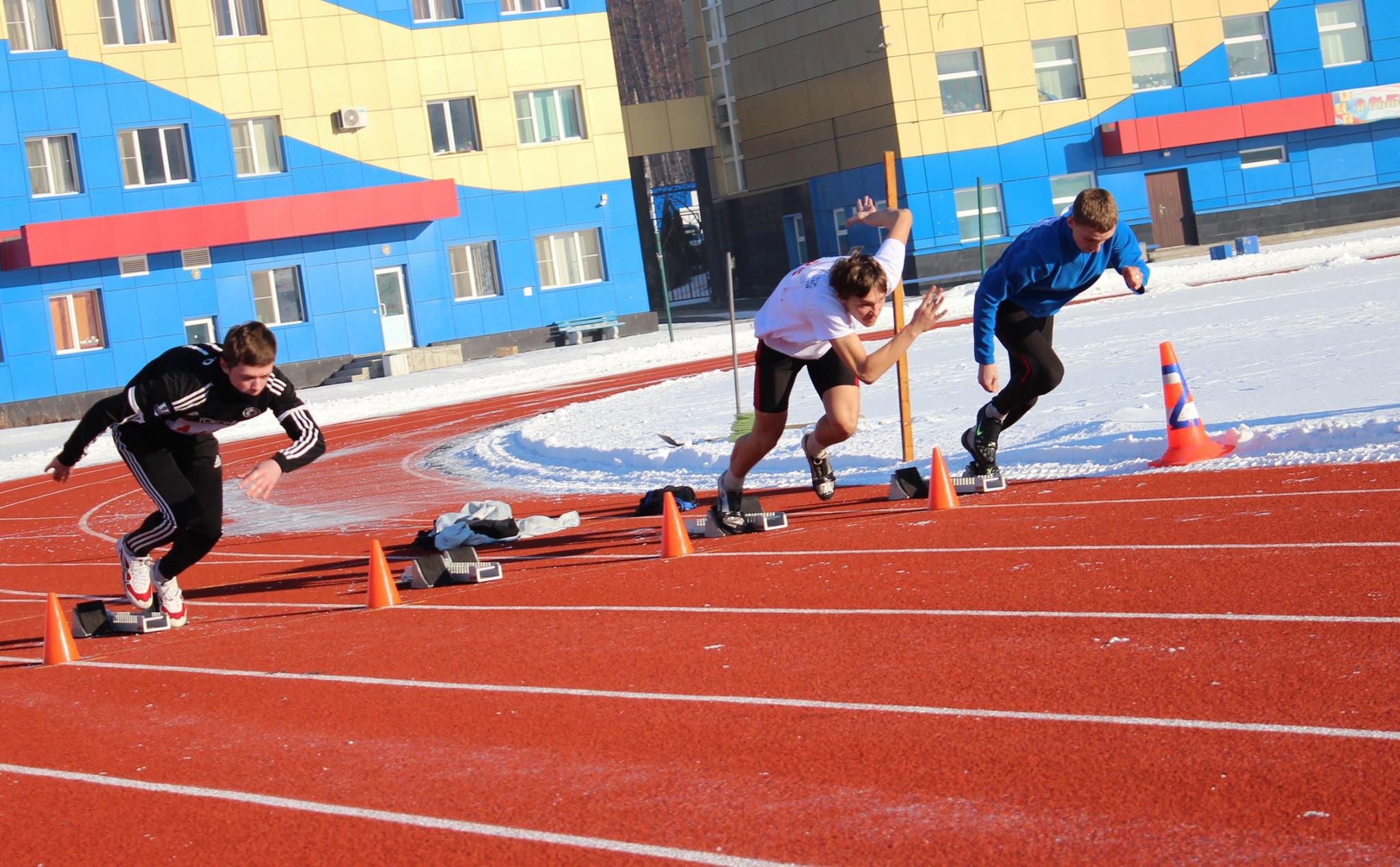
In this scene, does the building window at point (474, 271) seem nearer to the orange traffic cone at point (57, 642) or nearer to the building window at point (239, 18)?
the building window at point (239, 18)

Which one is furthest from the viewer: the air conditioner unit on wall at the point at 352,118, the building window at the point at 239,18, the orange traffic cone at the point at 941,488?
the air conditioner unit on wall at the point at 352,118

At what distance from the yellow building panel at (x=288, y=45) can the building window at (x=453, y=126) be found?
11.1 ft

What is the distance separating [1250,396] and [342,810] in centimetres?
925

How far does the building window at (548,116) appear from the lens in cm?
3828

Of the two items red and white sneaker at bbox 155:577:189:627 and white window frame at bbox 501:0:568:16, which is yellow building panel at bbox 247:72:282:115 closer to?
white window frame at bbox 501:0:568:16

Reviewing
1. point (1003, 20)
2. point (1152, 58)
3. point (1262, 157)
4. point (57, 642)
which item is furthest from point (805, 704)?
point (1262, 157)

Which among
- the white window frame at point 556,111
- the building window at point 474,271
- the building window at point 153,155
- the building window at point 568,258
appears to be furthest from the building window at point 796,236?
the building window at point 153,155

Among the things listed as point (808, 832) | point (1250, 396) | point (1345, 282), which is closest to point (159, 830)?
point (808, 832)

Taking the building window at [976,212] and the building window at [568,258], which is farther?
the building window at [976,212]

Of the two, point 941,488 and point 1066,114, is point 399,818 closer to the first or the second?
point 941,488

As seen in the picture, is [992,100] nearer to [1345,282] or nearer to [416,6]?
[416,6]

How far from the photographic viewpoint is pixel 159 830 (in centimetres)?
488

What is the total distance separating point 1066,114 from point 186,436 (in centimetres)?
3662

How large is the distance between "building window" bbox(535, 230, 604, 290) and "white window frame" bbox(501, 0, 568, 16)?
5717 millimetres
